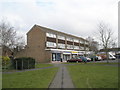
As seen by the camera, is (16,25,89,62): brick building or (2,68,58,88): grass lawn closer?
(2,68,58,88): grass lawn

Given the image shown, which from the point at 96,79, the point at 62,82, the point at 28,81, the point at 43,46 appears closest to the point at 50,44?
the point at 43,46

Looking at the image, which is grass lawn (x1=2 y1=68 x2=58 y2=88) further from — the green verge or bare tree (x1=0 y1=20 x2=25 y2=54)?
bare tree (x1=0 y1=20 x2=25 y2=54)

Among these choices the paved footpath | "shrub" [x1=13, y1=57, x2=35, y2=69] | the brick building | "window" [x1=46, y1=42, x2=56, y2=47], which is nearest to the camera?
the paved footpath

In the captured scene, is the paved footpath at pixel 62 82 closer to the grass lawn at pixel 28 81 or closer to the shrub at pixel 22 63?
the grass lawn at pixel 28 81

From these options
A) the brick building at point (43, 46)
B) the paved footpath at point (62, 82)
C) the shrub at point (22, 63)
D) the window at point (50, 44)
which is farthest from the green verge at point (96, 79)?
the window at point (50, 44)

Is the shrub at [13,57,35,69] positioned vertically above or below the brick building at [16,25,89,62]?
below

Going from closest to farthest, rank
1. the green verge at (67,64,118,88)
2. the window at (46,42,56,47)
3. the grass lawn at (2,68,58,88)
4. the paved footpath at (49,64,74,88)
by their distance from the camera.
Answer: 1. the green verge at (67,64,118,88)
2. the paved footpath at (49,64,74,88)
3. the grass lawn at (2,68,58,88)
4. the window at (46,42,56,47)

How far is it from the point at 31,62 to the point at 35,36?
2674 cm

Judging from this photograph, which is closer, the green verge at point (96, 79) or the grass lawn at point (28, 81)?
the green verge at point (96, 79)

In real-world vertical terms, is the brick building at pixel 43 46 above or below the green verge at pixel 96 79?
above

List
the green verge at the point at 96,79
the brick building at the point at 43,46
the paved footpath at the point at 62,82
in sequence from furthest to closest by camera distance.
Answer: the brick building at the point at 43,46 → the paved footpath at the point at 62,82 → the green verge at the point at 96,79

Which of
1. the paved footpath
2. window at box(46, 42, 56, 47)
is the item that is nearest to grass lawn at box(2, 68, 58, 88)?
the paved footpath

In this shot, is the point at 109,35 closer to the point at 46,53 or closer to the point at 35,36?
the point at 46,53

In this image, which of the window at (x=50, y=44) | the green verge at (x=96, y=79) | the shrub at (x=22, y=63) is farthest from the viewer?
the window at (x=50, y=44)
